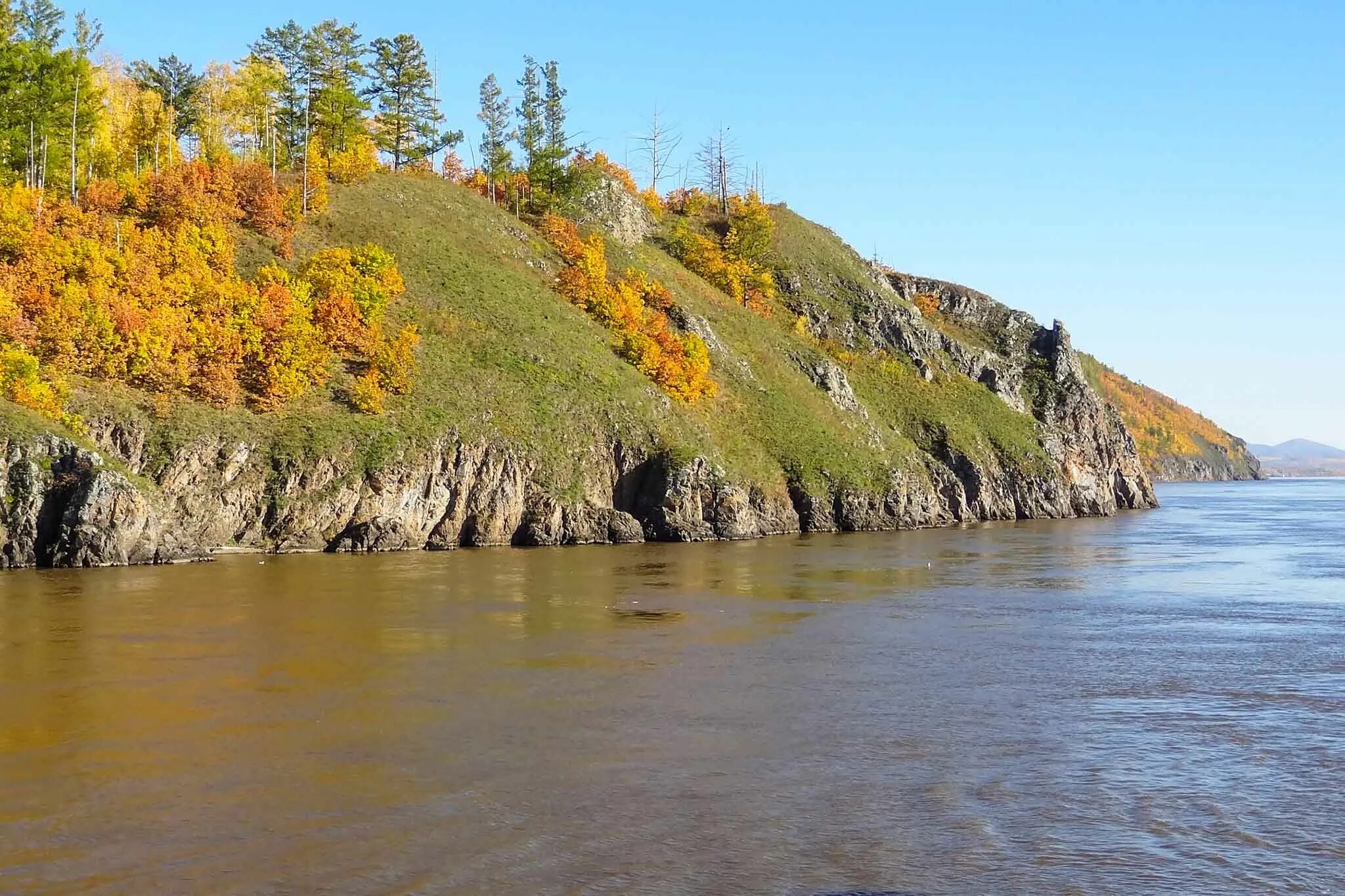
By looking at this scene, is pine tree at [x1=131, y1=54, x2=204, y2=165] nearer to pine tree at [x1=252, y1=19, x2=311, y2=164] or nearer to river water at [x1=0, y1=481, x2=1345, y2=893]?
pine tree at [x1=252, y1=19, x2=311, y2=164]

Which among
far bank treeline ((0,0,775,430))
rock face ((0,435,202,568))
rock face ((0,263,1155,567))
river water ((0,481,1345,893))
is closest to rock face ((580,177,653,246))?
far bank treeline ((0,0,775,430))

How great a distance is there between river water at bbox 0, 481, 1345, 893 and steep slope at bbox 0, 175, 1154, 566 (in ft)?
44.1

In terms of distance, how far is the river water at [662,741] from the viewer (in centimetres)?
1334

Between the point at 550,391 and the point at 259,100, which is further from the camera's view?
the point at 259,100

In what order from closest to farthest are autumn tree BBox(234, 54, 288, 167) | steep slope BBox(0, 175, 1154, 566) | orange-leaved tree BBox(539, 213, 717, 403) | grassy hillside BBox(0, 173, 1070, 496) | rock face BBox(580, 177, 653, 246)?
steep slope BBox(0, 175, 1154, 566) → grassy hillside BBox(0, 173, 1070, 496) → orange-leaved tree BBox(539, 213, 717, 403) → autumn tree BBox(234, 54, 288, 167) → rock face BBox(580, 177, 653, 246)

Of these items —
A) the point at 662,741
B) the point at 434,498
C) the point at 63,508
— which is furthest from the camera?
the point at 434,498

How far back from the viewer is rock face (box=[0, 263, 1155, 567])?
4512 centimetres

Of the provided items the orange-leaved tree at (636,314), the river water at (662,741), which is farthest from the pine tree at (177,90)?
the river water at (662,741)

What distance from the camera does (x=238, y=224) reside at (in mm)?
74250

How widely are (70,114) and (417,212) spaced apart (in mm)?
25034

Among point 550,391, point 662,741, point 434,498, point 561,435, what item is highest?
point 550,391

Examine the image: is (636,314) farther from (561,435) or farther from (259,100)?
(259,100)

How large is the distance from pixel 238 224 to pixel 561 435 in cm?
2853

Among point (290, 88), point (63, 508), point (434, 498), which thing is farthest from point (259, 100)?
point (63, 508)
